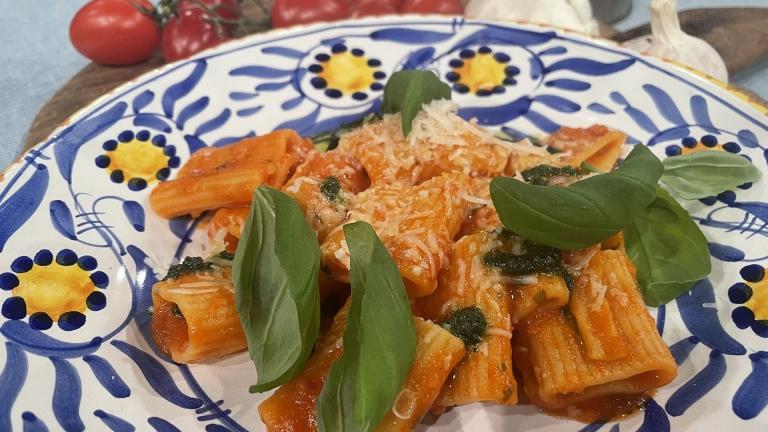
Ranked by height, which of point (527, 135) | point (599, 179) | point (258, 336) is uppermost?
point (599, 179)

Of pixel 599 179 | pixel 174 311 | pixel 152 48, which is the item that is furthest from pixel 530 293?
pixel 152 48

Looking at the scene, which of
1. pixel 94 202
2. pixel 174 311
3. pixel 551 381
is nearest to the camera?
pixel 551 381

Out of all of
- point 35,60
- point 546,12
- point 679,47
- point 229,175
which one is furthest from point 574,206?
point 35,60

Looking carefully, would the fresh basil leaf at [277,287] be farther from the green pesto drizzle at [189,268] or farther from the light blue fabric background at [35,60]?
the light blue fabric background at [35,60]

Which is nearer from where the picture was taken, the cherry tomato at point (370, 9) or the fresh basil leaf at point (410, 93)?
the fresh basil leaf at point (410, 93)

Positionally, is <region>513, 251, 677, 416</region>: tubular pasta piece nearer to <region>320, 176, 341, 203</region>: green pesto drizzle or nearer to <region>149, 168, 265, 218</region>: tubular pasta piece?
<region>320, 176, 341, 203</region>: green pesto drizzle

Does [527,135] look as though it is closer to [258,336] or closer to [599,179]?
[599,179]

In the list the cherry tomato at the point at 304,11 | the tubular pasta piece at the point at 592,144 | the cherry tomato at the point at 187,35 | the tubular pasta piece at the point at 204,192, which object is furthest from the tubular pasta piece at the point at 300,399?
the cherry tomato at the point at 304,11
